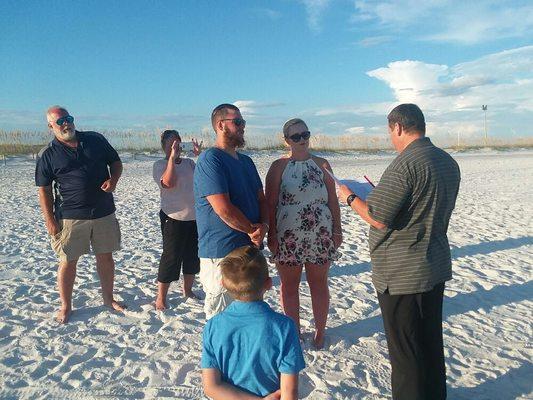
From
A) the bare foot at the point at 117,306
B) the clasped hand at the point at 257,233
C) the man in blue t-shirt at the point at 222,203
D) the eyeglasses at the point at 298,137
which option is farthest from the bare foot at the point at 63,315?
the eyeglasses at the point at 298,137

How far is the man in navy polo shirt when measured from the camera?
390 centimetres

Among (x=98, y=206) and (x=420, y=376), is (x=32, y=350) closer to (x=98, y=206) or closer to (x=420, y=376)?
(x=98, y=206)

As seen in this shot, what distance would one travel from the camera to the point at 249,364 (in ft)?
5.96

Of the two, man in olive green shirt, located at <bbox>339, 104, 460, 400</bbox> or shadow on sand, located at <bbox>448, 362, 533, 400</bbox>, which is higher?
man in olive green shirt, located at <bbox>339, 104, 460, 400</bbox>

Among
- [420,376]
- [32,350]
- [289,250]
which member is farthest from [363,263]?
[32,350]

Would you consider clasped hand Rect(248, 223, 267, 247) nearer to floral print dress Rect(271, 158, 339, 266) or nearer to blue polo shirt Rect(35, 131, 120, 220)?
floral print dress Rect(271, 158, 339, 266)

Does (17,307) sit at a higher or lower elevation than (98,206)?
lower

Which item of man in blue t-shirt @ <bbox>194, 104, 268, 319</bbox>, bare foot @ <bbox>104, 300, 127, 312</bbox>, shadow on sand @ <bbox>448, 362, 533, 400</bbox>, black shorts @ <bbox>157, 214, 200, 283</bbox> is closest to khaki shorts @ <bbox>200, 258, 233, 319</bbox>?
man in blue t-shirt @ <bbox>194, 104, 268, 319</bbox>

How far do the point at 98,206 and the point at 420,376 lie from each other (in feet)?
10.1

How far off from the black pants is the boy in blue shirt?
3.19 feet

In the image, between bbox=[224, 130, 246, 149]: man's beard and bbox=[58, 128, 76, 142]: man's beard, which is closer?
bbox=[224, 130, 246, 149]: man's beard

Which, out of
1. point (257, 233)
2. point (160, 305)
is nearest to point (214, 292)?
point (257, 233)

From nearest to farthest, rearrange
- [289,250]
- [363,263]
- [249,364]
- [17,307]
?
[249,364] < [289,250] < [17,307] < [363,263]

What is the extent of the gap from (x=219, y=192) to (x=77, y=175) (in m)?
1.89
